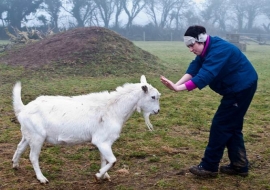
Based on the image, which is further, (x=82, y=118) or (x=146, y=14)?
(x=146, y=14)

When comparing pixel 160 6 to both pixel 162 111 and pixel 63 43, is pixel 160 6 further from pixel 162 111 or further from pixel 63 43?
pixel 162 111

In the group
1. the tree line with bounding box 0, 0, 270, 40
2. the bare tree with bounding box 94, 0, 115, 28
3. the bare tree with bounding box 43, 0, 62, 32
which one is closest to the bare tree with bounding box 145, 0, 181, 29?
the tree line with bounding box 0, 0, 270, 40

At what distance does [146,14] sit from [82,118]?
68513 millimetres

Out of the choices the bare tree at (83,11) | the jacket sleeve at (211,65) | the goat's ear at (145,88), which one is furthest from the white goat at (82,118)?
the bare tree at (83,11)

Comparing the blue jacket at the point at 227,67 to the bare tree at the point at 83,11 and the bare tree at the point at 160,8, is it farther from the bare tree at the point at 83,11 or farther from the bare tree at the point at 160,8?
the bare tree at the point at 160,8

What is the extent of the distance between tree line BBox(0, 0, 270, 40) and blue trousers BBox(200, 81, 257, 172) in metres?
47.2

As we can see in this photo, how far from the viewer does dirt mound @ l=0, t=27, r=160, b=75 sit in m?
16.8

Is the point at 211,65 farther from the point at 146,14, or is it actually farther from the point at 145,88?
the point at 146,14

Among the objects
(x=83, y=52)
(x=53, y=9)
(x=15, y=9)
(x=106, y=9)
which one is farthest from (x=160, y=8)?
(x=83, y=52)

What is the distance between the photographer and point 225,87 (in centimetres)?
513

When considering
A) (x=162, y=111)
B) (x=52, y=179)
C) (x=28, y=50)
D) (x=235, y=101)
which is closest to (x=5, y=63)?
(x=28, y=50)

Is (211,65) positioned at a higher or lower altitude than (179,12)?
lower

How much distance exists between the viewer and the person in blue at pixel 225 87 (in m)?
4.94

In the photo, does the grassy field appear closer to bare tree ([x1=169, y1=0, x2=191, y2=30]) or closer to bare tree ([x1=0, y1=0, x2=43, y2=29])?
bare tree ([x1=0, y1=0, x2=43, y2=29])
